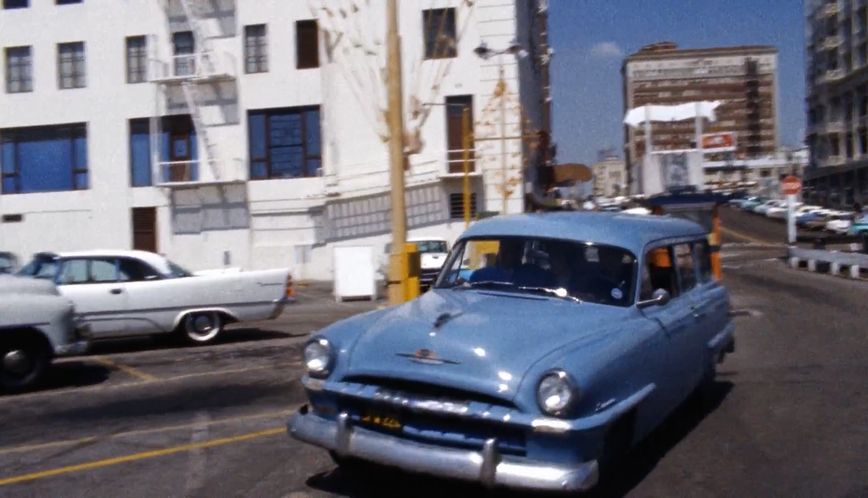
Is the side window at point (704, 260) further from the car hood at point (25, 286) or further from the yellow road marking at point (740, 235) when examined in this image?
the yellow road marking at point (740, 235)

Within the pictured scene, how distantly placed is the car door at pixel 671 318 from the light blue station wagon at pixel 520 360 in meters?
0.02

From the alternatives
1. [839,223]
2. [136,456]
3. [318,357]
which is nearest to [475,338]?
[318,357]

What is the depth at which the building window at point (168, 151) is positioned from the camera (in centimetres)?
3544

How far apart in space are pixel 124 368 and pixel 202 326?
2343 millimetres

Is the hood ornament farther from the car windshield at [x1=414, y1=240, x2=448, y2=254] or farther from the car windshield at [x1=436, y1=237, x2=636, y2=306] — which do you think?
the car windshield at [x1=414, y1=240, x2=448, y2=254]

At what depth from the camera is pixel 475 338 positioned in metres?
5.43

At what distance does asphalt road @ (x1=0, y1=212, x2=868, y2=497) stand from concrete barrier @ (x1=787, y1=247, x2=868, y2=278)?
12731 millimetres

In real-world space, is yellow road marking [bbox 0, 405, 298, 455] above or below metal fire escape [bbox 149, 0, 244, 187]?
below

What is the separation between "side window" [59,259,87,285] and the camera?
13312mm

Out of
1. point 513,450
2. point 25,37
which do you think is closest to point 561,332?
point 513,450

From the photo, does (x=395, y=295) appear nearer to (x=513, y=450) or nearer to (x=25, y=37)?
(x=513, y=450)

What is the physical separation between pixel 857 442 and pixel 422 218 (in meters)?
27.9

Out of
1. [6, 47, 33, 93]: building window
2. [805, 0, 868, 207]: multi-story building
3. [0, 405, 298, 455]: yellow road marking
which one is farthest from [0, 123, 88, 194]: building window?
[805, 0, 868, 207]: multi-story building

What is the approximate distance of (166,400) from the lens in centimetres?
939
